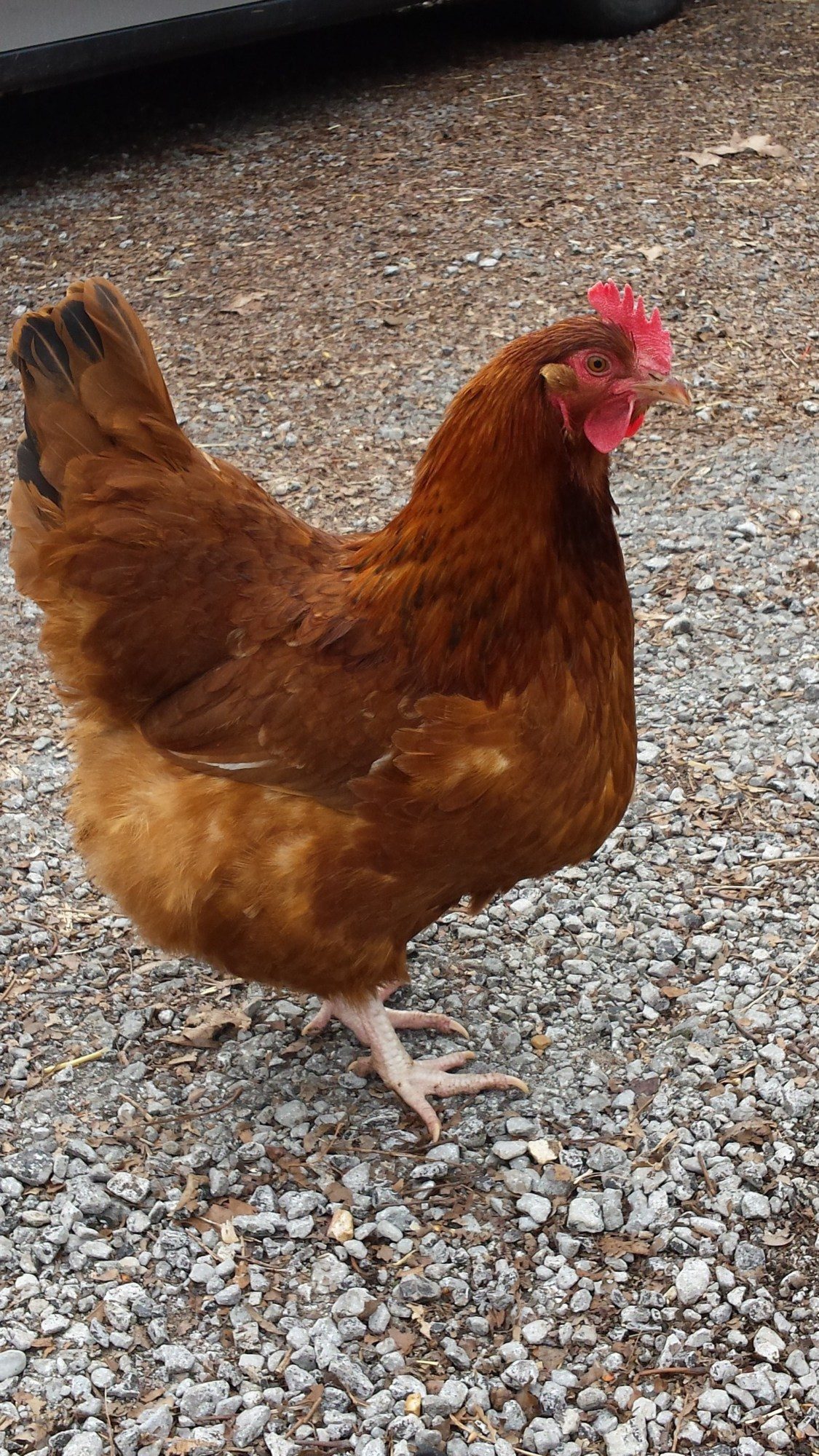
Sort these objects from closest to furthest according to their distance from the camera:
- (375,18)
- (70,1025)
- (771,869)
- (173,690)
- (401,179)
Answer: (173,690) < (70,1025) < (771,869) < (401,179) < (375,18)

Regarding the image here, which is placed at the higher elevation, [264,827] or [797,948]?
[264,827]

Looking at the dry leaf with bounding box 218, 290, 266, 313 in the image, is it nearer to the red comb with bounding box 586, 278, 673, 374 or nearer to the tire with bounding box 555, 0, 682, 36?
the tire with bounding box 555, 0, 682, 36

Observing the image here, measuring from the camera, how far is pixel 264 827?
324cm

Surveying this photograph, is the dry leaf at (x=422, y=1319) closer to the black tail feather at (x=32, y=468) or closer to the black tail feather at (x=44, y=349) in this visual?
the black tail feather at (x=32, y=468)

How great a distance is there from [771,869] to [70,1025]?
7.06 feet

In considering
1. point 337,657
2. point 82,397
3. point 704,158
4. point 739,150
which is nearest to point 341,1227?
point 337,657

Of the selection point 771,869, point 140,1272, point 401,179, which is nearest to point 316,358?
point 401,179

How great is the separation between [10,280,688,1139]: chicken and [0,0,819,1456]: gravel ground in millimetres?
354

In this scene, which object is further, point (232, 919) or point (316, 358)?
point (316, 358)

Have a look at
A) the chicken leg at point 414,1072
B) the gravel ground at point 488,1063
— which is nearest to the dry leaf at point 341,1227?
the gravel ground at point 488,1063

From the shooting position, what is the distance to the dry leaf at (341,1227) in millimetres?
3227

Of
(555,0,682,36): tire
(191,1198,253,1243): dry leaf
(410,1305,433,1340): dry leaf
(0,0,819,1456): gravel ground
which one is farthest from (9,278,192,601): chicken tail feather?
(555,0,682,36): tire

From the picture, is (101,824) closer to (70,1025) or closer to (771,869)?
(70,1025)

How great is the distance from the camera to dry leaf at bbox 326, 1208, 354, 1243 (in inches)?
127
